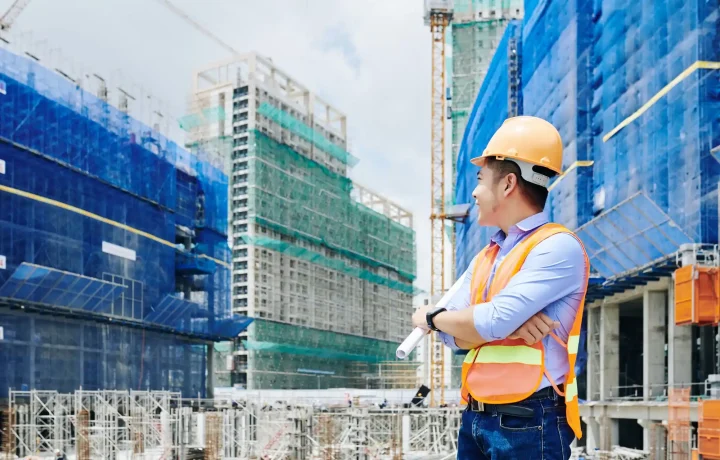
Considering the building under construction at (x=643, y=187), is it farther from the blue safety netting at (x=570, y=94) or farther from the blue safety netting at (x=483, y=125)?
the blue safety netting at (x=483, y=125)

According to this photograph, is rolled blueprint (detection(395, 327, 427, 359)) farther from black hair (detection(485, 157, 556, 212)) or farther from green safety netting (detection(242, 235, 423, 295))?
green safety netting (detection(242, 235, 423, 295))

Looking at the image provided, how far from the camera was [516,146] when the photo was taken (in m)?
3.21

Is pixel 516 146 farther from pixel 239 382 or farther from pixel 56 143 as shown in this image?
pixel 239 382

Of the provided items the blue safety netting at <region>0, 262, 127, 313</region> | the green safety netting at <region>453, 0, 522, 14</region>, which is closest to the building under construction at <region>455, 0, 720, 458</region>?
the blue safety netting at <region>0, 262, 127, 313</region>

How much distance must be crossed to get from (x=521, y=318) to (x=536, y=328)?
74mm

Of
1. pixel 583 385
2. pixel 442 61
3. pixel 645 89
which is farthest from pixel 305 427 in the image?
pixel 442 61

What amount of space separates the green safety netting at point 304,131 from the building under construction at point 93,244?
2553 centimetres

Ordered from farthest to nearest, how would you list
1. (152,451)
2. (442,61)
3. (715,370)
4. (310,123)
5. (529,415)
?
(310,123) → (442,61) → (152,451) → (715,370) → (529,415)

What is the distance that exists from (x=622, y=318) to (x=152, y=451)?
23877 millimetres

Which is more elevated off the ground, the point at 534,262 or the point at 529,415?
the point at 534,262

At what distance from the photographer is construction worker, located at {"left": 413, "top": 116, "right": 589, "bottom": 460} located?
3.02 metres

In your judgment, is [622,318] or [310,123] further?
[310,123]

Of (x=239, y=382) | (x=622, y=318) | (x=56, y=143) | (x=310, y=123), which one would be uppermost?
(x=310, y=123)

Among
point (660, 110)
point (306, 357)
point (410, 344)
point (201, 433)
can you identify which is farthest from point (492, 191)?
point (306, 357)
